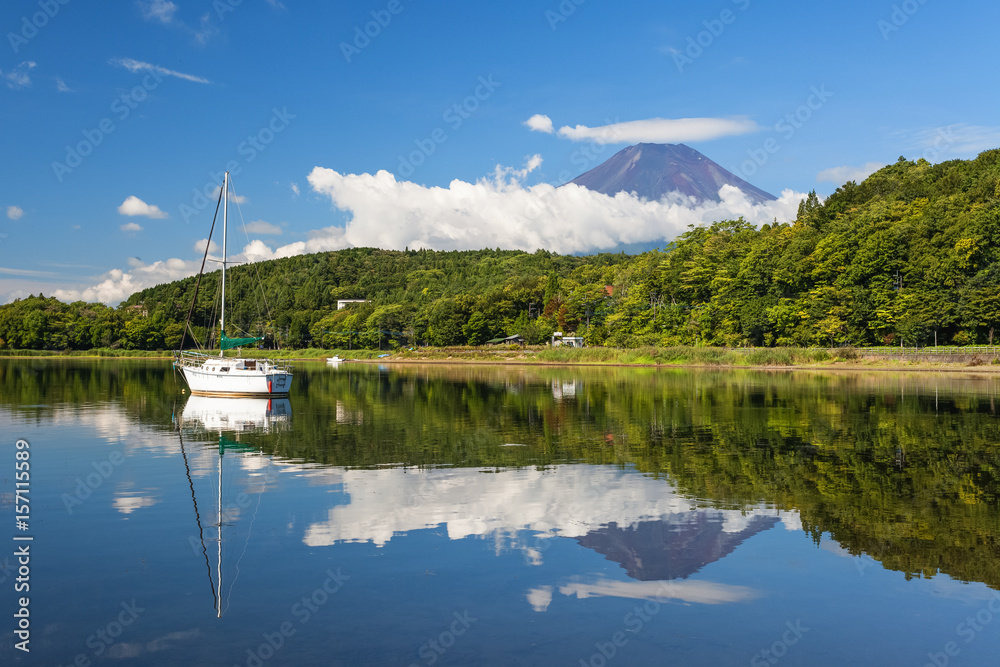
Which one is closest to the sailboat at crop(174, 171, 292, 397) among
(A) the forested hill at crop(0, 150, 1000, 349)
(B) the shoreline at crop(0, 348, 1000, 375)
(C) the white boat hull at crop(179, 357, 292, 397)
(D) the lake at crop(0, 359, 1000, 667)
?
(C) the white boat hull at crop(179, 357, 292, 397)

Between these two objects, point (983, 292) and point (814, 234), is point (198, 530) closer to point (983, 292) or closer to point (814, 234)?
point (983, 292)

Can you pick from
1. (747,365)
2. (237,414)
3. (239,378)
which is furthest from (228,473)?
(747,365)


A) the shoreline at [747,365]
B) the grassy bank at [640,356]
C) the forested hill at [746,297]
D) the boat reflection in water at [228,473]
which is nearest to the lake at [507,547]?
the boat reflection in water at [228,473]

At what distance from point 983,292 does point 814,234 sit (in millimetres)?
25848

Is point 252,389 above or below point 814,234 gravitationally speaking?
below

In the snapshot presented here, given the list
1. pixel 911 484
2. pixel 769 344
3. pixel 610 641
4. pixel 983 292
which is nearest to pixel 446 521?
pixel 610 641

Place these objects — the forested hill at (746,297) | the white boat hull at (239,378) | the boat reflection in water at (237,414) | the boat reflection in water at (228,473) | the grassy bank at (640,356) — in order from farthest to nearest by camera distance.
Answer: the forested hill at (746,297) < the grassy bank at (640,356) < the white boat hull at (239,378) < the boat reflection in water at (237,414) < the boat reflection in water at (228,473)

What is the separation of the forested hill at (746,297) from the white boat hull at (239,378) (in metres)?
4.81

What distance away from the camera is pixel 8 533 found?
11391 mm

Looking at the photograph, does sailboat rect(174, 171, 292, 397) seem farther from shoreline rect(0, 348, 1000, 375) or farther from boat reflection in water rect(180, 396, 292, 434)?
shoreline rect(0, 348, 1000, 375)

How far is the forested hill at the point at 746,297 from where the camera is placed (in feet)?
224

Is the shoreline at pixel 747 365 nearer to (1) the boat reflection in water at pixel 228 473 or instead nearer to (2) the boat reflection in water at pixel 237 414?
(2) the boat reflection in water at pixel 237 414

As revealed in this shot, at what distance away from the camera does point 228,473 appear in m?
16.3

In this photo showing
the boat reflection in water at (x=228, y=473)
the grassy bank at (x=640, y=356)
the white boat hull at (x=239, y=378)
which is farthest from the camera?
the grassy bank at (x=640, y=356)
